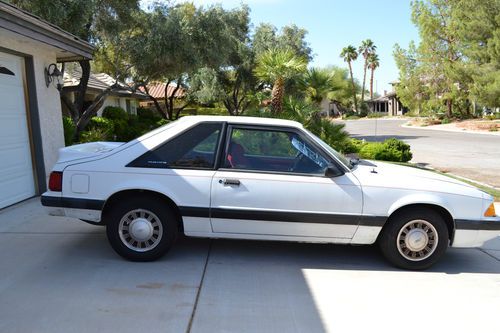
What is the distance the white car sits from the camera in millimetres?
4512

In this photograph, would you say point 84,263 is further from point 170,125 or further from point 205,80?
point 205,80

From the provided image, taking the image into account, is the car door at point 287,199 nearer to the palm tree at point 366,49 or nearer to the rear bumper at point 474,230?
the rear bumper at point 474,230

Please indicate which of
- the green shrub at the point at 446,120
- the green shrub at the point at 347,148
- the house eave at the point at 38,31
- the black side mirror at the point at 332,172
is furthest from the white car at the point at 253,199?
the green shrub at the point at 446,120

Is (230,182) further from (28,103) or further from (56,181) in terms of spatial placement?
(28,103)

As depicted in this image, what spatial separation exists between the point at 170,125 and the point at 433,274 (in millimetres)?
3312

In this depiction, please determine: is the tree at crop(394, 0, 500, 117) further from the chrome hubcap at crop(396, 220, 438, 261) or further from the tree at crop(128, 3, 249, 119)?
the chrome hubcap at crop(396, 220, 438, 261)

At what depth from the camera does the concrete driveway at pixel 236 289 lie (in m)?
3.48

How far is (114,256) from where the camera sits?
4840 mm

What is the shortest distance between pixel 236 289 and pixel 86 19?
35.7 feet

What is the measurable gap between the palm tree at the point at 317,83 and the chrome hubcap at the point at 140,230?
41.4 feet

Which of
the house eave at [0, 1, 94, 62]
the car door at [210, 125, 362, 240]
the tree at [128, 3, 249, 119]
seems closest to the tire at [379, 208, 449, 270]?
the car door at [210, 125, 362, 240]

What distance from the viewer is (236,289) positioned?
4086 millimetres

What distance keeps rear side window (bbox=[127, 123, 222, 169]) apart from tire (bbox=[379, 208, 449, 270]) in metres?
2.06

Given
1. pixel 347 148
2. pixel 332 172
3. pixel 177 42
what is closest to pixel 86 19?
pixel 177 42
